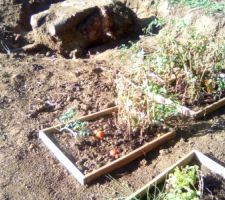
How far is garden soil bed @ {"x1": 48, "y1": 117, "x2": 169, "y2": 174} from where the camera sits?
3.46 m

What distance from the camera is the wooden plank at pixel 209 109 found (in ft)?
13.2

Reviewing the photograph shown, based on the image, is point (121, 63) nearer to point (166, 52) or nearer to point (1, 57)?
point (166, 52)

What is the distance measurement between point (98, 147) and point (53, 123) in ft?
2.03

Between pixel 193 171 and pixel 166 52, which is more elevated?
pixel 166 52

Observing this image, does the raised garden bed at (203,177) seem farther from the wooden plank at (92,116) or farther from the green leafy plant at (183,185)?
the wooden plank at (92,116)

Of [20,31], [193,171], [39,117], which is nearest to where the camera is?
[193,171]

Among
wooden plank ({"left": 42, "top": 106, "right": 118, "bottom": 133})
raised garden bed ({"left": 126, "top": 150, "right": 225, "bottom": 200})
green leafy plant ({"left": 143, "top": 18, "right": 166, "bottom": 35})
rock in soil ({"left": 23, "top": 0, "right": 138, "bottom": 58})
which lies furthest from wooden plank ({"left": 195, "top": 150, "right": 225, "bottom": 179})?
rock in soil ({"left": 23, "top": 0, "right": 138, "bottom": 58})

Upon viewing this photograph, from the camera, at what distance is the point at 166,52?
14.1 feet

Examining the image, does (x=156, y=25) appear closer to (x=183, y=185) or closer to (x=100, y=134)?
(x=100, y=134)

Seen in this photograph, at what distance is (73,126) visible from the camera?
3.75 m

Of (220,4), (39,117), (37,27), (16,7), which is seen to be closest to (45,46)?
(37,27)

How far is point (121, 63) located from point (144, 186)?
2240 mm

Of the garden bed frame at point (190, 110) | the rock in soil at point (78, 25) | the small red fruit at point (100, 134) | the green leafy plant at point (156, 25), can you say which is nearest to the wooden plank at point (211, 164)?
the garden bed frame at point (190, 110)

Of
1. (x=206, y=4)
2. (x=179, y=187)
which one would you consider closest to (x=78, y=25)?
(x=206, y=4)
